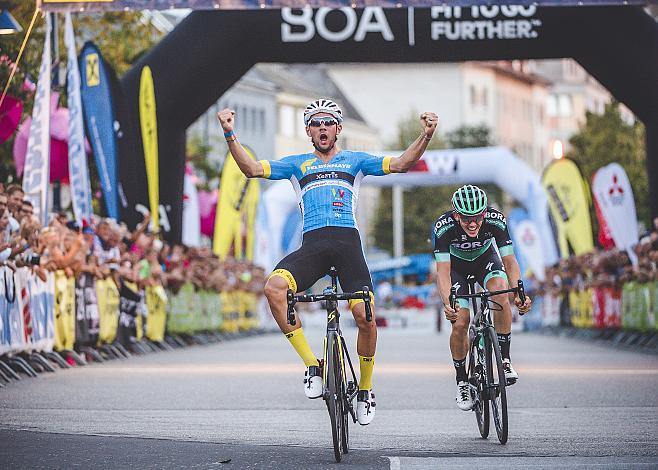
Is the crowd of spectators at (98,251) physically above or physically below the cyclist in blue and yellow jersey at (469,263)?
above

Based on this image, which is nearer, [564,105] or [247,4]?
[247,4]

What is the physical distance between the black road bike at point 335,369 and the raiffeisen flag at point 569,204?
93.7 ft

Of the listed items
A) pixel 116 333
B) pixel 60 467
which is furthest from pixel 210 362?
pixel 60 467

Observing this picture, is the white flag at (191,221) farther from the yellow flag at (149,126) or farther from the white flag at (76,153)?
the white flag at (76,153)

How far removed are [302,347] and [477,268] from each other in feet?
6.41

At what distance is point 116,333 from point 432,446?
1426 cm

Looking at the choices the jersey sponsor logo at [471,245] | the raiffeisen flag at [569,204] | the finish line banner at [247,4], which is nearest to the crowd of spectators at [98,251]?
the finish line banner at [247,4]

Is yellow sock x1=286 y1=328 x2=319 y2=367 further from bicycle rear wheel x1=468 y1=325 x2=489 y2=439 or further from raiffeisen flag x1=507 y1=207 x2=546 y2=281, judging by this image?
raiffeisen flag x1=507 y1=207 x2=546 y2=281

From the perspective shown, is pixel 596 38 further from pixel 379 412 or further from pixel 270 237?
pixel 270 237

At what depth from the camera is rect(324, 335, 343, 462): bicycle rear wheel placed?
386 inches

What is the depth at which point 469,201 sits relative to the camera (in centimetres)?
1148

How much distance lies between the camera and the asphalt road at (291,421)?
32.3 feet

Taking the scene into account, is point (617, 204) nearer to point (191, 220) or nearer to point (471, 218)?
point (191, 220)

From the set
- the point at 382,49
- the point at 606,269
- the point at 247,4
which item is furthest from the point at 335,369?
the point at 606,269
